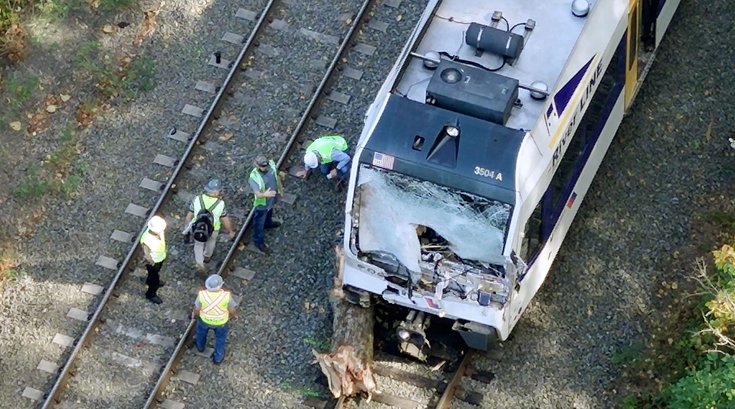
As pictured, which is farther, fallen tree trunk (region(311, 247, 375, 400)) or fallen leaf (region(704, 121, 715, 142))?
fallen leaf (region(704, 121, 715, 142))

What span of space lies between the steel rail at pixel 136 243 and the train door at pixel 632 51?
5.12 m

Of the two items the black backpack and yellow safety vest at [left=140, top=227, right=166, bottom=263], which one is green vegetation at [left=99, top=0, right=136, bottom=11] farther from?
yellow safety vest at [left=140, top=227, right=166, bottom=263]

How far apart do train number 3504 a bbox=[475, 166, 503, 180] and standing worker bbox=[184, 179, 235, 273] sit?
3409 millimetres

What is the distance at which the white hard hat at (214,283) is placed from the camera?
Result: 1661 cm

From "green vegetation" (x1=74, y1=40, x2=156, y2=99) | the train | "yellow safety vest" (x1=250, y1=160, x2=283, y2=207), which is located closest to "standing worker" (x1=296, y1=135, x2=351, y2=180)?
"yellow safety vest" (x1=250, y1=160, x2=283, y2=207)

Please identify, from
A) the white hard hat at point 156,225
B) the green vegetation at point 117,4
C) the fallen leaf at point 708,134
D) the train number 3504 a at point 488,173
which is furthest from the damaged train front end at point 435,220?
the green vegetation at point 117,4

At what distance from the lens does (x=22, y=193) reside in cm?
1912

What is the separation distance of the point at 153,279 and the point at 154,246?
23.7 inches

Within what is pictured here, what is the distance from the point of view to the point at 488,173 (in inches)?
620

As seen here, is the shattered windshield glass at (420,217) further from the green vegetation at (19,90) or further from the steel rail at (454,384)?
the green vegetation at (19,90)

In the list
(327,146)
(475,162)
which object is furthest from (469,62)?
(327,146)

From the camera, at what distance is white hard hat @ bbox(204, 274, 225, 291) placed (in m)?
16.6

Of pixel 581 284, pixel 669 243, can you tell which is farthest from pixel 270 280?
pixel 669 243

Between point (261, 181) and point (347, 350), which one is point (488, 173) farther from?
point (261, 181)
